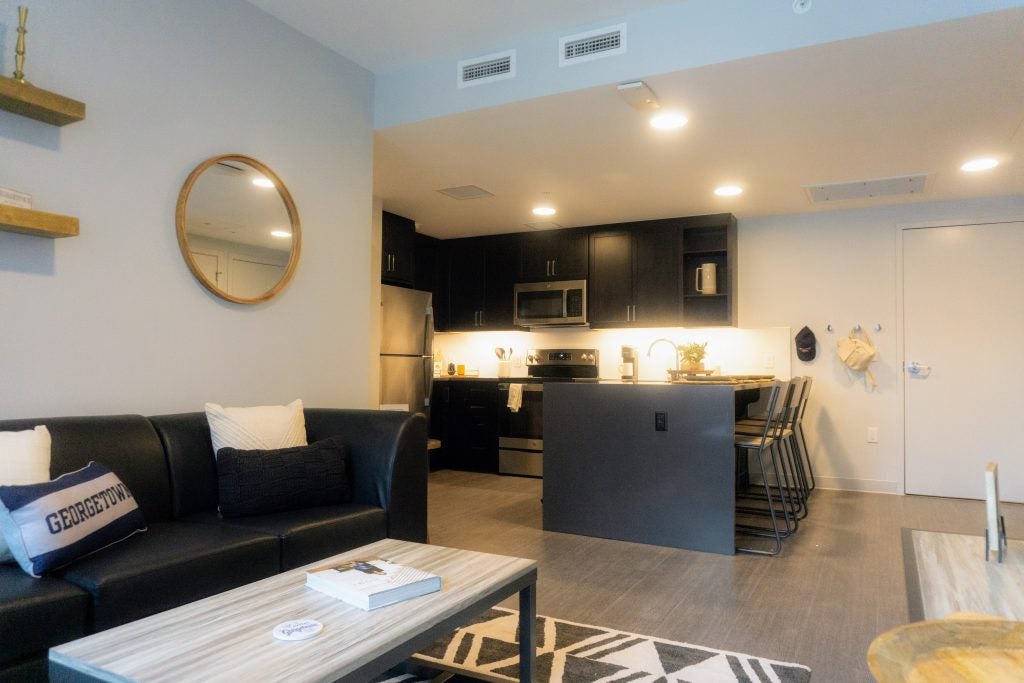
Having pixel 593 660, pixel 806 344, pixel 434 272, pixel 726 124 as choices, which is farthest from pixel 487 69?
pixel 806 344

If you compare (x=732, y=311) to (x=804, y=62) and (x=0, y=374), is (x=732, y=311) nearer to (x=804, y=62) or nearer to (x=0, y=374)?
(x=804, y=62)

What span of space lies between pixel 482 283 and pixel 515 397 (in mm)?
1361

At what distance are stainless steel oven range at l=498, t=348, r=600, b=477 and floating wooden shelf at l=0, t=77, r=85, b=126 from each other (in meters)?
4.41

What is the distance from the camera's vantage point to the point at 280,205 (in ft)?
11.1

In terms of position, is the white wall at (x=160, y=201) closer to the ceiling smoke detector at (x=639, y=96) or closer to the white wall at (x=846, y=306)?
the ceiling smoke detector at (x=639, y=96)

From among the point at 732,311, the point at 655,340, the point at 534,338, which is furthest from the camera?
the point at 534,338

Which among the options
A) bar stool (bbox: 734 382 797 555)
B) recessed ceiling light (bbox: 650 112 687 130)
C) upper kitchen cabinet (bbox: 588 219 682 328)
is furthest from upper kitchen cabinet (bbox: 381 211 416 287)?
bar stool (bbox: 734 382 797 555)

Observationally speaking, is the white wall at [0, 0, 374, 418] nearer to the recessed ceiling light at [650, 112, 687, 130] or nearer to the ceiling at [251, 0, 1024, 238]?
the ceiling at [251, 0, 1024, 238]

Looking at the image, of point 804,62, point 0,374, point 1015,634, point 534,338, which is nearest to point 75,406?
point 0,374

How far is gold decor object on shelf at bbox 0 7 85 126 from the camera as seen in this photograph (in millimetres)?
2180

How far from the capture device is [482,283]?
6926 millimetres

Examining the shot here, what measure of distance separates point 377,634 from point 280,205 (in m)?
2.56

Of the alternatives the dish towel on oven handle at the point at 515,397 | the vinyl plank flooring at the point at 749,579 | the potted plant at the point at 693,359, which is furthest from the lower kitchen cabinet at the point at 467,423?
the potted plant at the point at 693,359

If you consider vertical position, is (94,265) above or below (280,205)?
below
